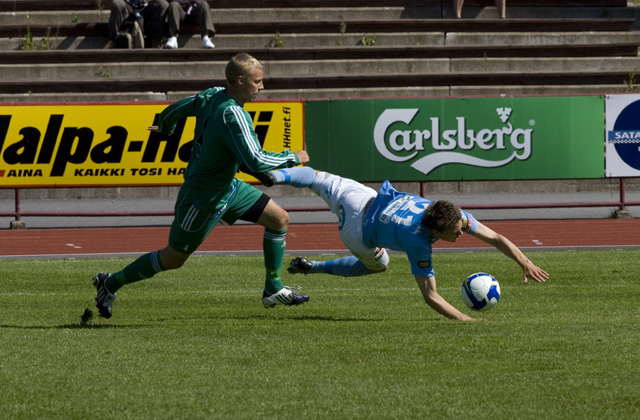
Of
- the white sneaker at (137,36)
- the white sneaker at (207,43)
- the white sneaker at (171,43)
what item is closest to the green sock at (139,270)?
the white sneaker at (207,43)

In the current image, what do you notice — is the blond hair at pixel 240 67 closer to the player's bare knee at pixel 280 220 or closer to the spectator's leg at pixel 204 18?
the player's bare knee at pixel 280 220

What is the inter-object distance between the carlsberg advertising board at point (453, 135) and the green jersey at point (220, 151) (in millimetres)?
9804

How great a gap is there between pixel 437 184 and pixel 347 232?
13.5m

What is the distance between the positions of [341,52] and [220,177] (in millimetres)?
17133

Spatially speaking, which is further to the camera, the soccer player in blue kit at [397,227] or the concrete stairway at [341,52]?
the concrete stairway at [341,52]

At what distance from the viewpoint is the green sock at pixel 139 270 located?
25.8ft

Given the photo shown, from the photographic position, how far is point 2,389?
5.44 m

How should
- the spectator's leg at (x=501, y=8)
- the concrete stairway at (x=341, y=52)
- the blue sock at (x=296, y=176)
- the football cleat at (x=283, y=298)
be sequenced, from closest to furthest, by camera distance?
1. the blue sock at (x=296, y=176)
2. the football cleat at (x=283, y=298)
3. the concrete stairway at (x=341, y=52)
4. the spectator's leg at (x=501, y=8)

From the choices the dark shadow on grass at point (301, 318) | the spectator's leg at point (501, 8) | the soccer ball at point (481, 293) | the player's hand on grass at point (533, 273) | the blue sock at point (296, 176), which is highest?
the spectator's leg at point (501, 8)

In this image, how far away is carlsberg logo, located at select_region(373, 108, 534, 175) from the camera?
1755 centimetres

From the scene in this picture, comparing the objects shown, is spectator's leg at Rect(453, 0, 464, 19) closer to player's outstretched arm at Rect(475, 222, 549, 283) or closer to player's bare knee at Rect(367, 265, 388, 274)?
player's bare knee at Rect(367, 265, 388, 274)

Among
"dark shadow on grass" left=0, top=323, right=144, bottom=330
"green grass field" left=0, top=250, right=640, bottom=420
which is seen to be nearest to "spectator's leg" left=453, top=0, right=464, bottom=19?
"green grass field" left=0, top=250, right=640, bottom=420

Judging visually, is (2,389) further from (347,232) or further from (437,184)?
(437,184)

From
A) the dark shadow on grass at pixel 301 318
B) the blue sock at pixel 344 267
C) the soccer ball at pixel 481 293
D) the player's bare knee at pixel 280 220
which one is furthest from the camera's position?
the blue sock at pixel 344 267
